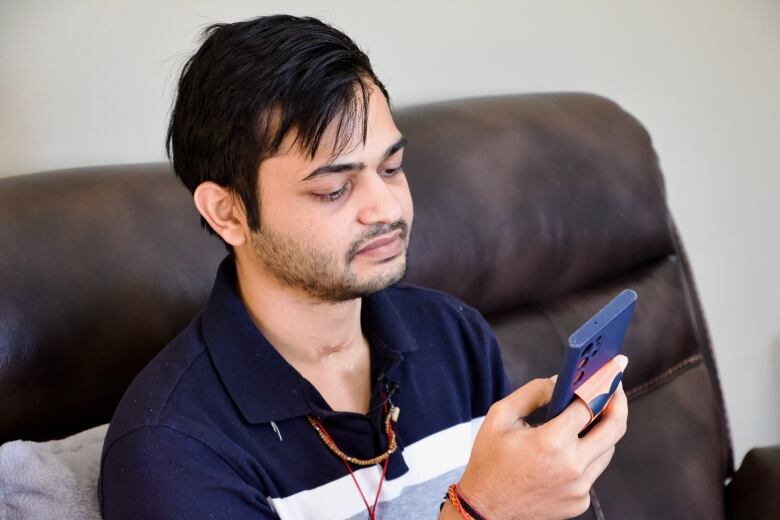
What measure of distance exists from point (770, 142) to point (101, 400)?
5.24 feet

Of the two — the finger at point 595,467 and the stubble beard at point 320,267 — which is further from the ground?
the stubble beard at point 320,267

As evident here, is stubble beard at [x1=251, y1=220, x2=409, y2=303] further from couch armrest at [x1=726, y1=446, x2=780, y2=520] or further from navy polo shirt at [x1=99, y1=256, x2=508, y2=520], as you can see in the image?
couch armrest at [x1=726, y1=446, x2=780, y2=520]

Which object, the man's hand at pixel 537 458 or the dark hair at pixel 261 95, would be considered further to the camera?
the dark hair at pixel 261 95

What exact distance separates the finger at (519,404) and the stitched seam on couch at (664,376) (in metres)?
0.69

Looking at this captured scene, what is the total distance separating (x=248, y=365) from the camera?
102 centimetres

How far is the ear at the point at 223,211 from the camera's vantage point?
3.45 feet

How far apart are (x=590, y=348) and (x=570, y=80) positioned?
1.14 m

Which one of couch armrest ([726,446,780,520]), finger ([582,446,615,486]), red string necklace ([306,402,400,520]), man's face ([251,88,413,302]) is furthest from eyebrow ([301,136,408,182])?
couch armrest ([726,446,780,520])

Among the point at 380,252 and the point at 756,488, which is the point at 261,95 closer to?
the point at 380,252

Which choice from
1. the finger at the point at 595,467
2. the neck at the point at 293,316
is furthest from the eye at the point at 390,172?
the finger at the point at 595,467

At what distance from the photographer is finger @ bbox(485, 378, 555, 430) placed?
89 cm

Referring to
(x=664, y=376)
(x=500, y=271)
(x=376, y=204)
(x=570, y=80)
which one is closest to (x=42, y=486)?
(x=376, y=204)

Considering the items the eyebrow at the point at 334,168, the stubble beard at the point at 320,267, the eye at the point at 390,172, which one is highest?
the eyebrow at the point at 334,168

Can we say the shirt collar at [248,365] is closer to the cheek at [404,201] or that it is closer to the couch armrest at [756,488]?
the cheek at [404,201]
